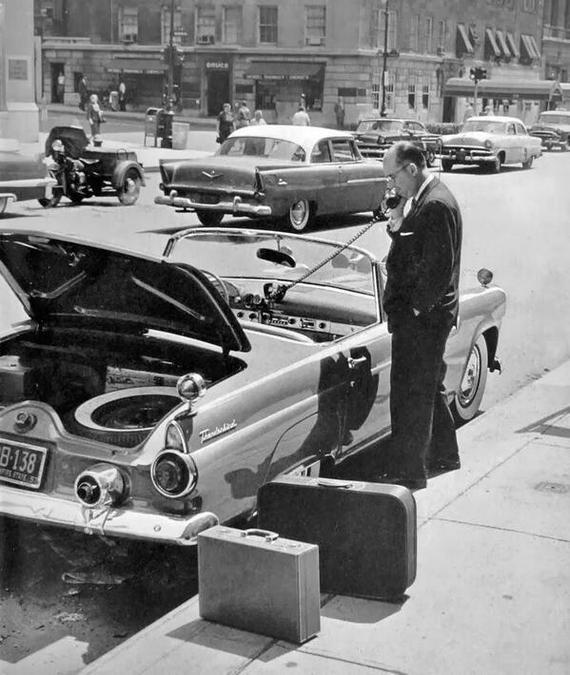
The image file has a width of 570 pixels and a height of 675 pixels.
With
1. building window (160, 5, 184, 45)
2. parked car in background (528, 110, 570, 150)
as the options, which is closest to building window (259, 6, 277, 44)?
building window (160, 5, 184, 45)

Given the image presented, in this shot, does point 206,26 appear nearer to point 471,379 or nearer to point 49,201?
point 49,201

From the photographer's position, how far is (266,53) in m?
62.9

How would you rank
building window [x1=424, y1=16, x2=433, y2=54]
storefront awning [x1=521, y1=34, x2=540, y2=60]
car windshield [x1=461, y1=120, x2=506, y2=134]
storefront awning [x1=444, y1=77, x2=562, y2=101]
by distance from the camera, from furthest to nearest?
storefront awning [x1=521, y1=34, x2=540, y2=60]
building window [x1=424, y1=16, x2=433, y2=54]
storefront awning [x1=444, y1=77, x2=562, y2=101]
car windshield [x1=461, y1=120, x2=506, y2=134]

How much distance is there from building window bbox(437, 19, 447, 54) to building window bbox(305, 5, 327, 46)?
8.94 m

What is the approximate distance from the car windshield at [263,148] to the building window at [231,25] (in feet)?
→ 152

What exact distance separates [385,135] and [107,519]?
3008 cm

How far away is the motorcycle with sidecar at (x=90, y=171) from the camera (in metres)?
20.8

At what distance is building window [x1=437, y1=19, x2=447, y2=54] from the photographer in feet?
224

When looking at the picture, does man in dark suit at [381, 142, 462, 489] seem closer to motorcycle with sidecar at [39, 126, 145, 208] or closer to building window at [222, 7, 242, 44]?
motorcycle with sidecar at [39, 126, 145, 208]

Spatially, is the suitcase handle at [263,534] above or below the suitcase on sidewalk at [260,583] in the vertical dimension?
above

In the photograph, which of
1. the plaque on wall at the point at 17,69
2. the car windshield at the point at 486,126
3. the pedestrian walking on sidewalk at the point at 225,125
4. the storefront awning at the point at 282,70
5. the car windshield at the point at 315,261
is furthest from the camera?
the storefront awning at the point at 282,70

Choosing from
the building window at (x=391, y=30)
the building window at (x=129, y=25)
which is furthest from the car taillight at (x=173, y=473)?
the building window at (x=391, y=30)

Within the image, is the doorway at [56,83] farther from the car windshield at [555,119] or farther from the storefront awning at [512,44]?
the storefront awning at [512,44]

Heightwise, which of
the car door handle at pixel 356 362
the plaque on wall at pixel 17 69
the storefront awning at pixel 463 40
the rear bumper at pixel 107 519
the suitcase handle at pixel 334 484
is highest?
the storefront awning at pixel 463 40
